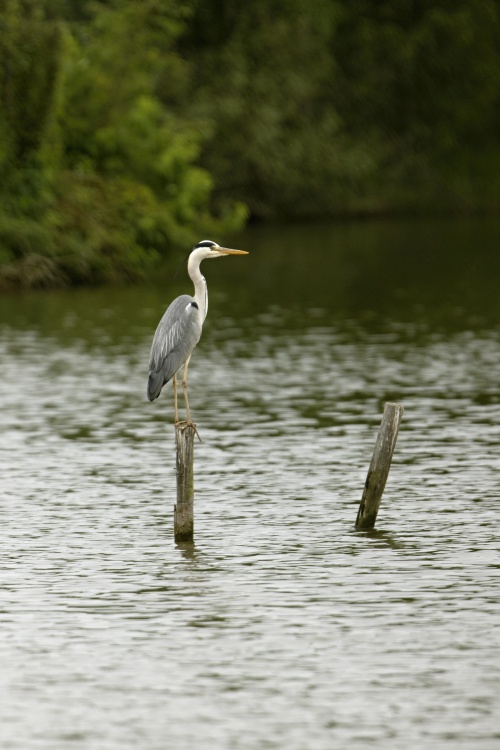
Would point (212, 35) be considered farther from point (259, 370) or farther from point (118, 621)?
point (118, 621)

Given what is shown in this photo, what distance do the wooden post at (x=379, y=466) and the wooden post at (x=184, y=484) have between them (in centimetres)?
147

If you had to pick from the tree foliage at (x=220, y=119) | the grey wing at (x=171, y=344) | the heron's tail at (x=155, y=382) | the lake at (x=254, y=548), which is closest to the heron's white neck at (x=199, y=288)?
the grey wing at (x=171, y=344)

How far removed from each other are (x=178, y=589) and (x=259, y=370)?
1278cm

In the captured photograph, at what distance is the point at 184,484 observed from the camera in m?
12.6

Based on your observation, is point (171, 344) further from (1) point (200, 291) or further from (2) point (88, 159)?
(2) point (88, 159)

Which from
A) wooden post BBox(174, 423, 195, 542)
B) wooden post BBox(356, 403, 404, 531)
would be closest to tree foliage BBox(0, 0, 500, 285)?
wooden post BBox(356, 403, 404, 531)

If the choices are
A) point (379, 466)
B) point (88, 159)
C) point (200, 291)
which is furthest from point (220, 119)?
point (379, 466)

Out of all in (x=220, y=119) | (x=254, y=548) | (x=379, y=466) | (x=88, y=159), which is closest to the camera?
(x=254, y=548)

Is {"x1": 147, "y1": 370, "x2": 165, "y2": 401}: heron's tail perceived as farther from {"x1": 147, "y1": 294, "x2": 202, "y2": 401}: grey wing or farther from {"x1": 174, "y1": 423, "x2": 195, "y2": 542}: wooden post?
{"x1": 174, "y1": 423, "x2": 195, "y2": 542}: wooden post

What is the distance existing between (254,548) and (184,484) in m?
0.83

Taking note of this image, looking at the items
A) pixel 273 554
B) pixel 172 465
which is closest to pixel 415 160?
pixel 172 465

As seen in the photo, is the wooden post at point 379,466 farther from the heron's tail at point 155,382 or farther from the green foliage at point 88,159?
the green foliage at point 88,159

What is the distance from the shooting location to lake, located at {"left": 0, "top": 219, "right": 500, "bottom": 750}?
8.94 metres

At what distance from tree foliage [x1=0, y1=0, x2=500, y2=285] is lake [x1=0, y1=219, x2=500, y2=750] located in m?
8.38
